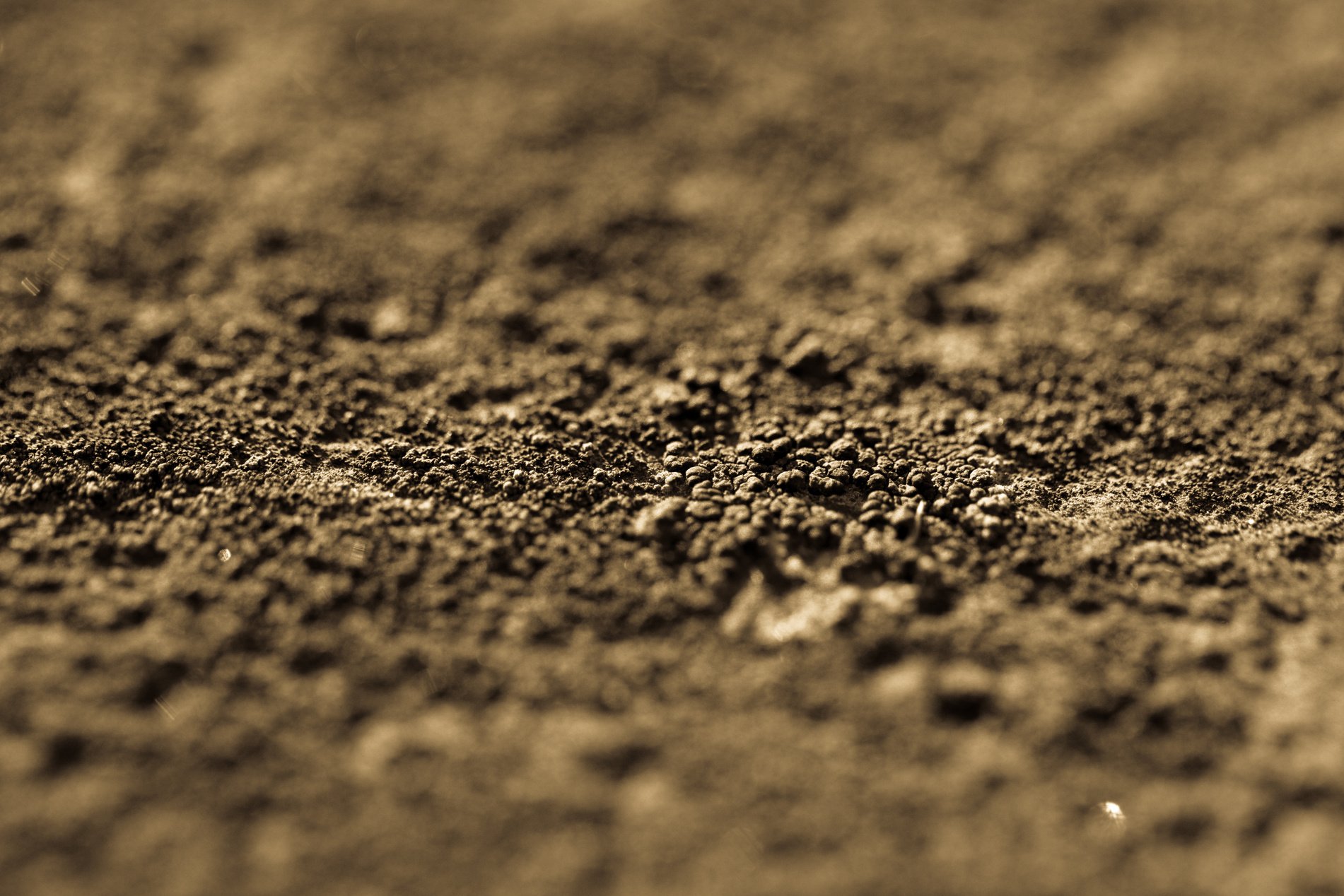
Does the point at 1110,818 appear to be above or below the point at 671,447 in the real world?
below

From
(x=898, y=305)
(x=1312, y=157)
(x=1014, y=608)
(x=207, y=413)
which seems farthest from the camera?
(x=1312, y=157)

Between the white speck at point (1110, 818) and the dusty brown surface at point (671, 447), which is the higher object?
the dusty brown surface at point (671, 447)

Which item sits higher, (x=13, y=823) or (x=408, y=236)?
(x=408, y=236)

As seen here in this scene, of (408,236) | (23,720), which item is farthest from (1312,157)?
(23,720)

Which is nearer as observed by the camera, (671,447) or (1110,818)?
(1110,818)

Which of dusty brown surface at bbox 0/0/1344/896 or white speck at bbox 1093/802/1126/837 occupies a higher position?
dusty brown surface at bbox 0/0/1344/896

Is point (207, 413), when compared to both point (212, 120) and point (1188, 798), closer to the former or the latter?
point (212, 120)

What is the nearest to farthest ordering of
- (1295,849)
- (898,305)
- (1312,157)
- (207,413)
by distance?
(1295,849) < (207,413) < (898,305) < (1312,157)

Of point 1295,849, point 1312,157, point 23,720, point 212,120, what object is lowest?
point 1295,849
